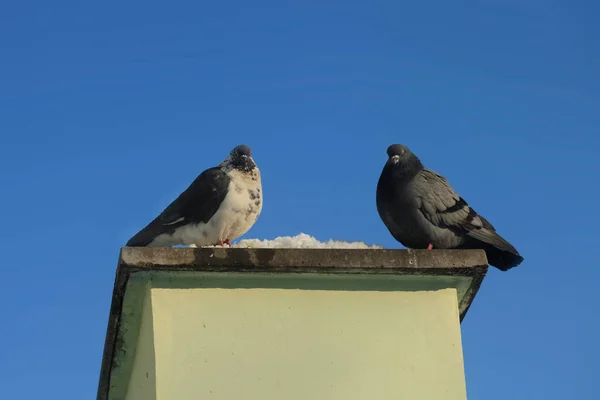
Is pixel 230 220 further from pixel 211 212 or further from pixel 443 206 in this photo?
pixel 443 206

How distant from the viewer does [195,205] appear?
21.8 ft

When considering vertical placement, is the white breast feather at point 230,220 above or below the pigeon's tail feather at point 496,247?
above

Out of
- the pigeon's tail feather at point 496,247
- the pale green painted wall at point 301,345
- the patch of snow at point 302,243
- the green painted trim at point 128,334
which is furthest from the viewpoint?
the pigeon's tail feather at point 496,247

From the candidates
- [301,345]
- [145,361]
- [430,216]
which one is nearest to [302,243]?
[301,345]

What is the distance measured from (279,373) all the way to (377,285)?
798mm

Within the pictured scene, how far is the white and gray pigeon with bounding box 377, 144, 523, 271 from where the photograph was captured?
6.50m

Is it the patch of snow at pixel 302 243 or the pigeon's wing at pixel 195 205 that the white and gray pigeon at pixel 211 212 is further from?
the patch of snow at pixel 302 243

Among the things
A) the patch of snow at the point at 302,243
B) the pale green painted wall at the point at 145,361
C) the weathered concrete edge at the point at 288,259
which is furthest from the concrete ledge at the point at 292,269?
the patch of snow at the point at 302,243

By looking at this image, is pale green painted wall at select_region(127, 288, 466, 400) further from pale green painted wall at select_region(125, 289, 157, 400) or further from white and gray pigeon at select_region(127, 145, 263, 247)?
white and gray pigeon at select_region(127, 145, 263, 247)

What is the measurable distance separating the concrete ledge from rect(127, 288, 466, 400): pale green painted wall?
0.06 m

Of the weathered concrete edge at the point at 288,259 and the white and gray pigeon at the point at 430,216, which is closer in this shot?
the weathered concrete edge at the point at 288,259

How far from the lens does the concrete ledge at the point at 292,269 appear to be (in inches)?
194

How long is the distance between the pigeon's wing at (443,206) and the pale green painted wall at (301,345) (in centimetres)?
150

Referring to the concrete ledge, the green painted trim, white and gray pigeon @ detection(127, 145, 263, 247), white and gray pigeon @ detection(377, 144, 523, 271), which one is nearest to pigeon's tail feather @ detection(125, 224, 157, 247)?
white and gray pigeon @ detection(127, 145, 263, 247)
